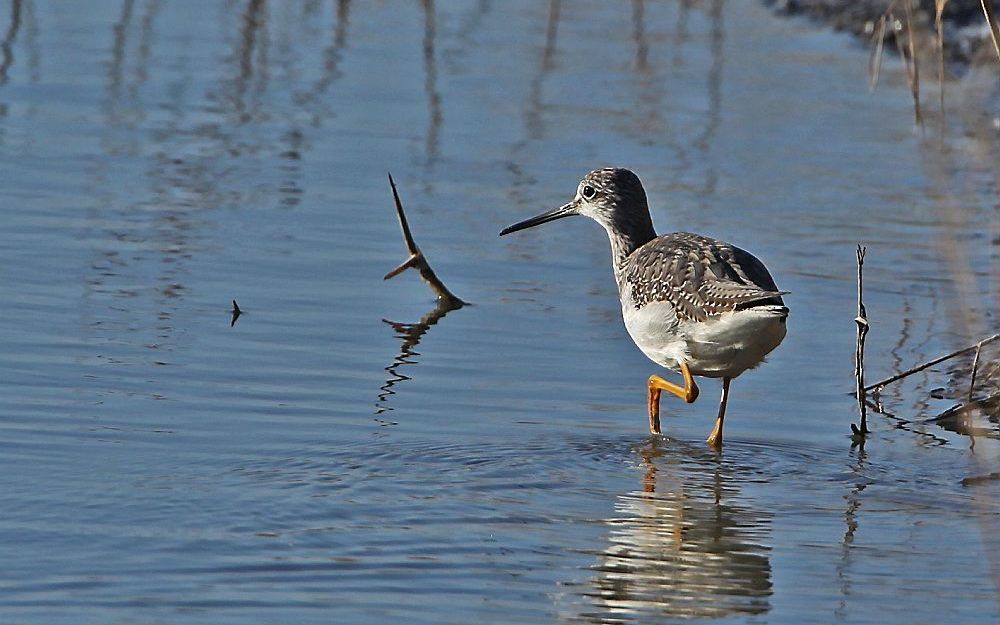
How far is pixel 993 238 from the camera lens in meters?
9.83

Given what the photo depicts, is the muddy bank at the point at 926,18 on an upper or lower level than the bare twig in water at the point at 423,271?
upper

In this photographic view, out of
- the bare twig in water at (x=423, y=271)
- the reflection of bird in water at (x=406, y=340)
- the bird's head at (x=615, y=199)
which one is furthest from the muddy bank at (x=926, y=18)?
the reflection of bird in water at (x=406, y=340)

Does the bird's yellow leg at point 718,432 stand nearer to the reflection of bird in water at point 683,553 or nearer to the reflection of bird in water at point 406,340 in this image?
the reflection of bird in water at point 683,553

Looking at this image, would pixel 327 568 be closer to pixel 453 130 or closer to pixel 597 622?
pixel 597 622

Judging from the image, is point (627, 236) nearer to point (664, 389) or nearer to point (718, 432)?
point (664, 389)

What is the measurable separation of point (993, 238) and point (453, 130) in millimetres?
4031

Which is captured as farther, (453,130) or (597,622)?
(453,130)

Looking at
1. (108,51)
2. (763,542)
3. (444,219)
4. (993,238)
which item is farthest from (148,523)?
(108,51)

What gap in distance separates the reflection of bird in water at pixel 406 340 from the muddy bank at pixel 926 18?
615 cm

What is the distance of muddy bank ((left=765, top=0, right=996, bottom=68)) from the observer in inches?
586

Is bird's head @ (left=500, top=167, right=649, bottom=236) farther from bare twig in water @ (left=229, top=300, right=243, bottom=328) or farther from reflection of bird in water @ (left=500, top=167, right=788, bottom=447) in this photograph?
bare twig in water @ (left=229, top=300, right=243, bottom=328)

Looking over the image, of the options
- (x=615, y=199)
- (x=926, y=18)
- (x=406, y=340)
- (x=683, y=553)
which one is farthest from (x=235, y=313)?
(x=926, y=18)

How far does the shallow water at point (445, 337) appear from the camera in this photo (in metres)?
5.21

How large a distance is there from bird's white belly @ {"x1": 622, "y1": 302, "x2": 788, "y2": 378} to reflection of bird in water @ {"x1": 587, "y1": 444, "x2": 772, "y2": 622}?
484mm
